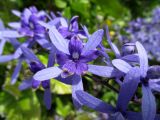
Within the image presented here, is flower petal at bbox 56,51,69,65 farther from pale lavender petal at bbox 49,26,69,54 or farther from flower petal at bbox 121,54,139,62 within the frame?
flower petal at bbox 121,54,139,62

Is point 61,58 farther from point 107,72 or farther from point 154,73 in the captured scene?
point 154,73

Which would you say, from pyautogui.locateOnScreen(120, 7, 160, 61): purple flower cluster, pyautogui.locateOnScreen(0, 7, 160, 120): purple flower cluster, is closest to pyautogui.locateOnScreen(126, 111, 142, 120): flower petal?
pyautogui.locateOnScreen(0, 7, 160, 120): purple flower cluster

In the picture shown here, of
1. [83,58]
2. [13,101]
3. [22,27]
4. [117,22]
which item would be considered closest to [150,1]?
[117,22]

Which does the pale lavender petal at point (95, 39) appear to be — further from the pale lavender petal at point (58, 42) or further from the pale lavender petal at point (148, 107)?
the pale lavender petal at point (148, 107)

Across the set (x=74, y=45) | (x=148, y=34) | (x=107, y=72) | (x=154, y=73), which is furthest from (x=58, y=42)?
(x=148, y=34)

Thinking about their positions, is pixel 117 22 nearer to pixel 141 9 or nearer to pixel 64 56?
pixel 141 9
